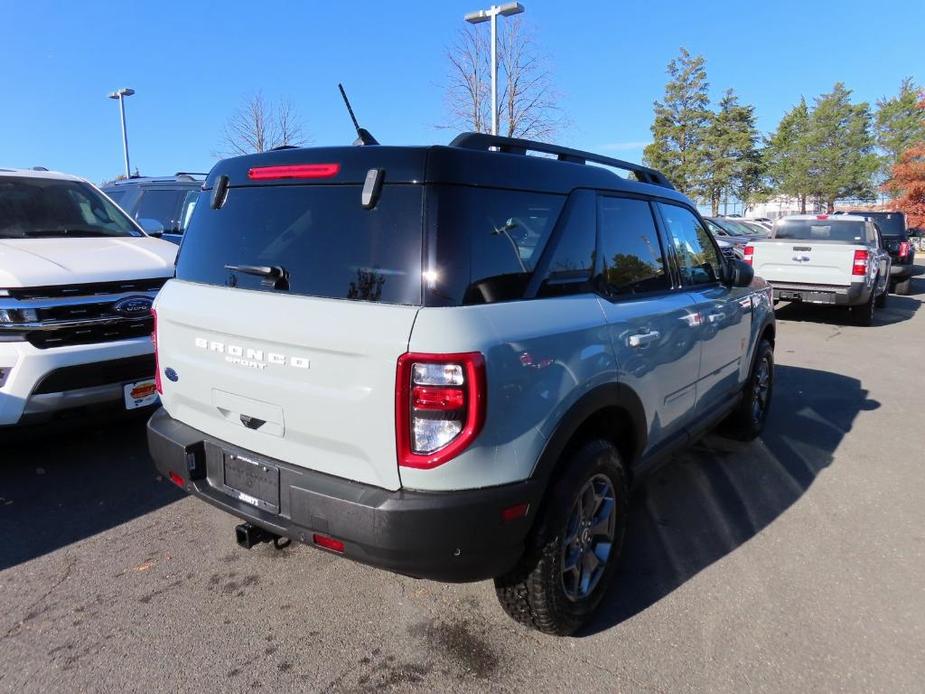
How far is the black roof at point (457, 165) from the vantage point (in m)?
2.18

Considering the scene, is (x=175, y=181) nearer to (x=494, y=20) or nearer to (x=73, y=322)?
(x=73, y=322)

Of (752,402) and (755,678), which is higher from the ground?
(752,402)

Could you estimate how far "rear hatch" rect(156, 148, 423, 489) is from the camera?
6.88 feet

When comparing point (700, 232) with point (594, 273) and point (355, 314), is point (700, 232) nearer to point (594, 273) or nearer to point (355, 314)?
point (594, 273)

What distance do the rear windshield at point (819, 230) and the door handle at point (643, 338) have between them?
1016cm

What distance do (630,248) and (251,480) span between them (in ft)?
6.59

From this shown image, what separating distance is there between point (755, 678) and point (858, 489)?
233 cm

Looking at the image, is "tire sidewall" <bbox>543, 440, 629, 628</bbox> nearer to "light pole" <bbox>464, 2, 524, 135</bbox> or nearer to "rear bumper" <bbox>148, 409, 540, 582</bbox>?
"rear bumper" <bbox>148, 409, 540, 582</bbox>

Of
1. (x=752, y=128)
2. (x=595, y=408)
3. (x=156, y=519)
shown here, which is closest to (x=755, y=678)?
(x=595, y=408)

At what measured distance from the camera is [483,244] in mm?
2211

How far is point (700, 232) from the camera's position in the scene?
13.6 feet

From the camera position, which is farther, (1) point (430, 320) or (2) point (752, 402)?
(2) point (752, 402)

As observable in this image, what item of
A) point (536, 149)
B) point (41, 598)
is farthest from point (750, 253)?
point (41, 598)

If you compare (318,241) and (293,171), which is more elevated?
(293,171)
